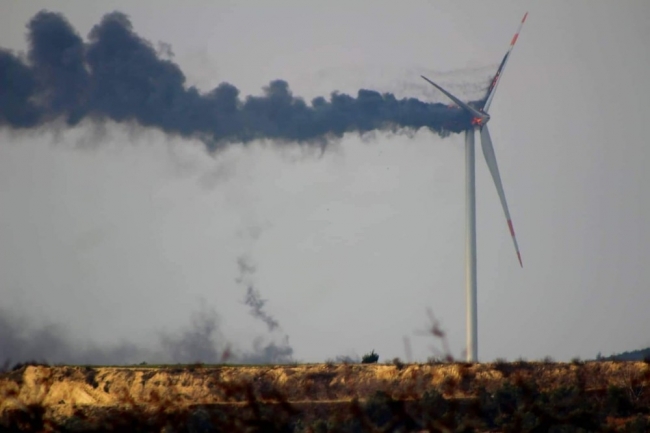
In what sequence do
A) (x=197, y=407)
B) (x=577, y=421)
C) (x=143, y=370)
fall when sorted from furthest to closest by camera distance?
1. (x=143, y=370)
2. (x=197, y=407)
3. (x=577, y=421)

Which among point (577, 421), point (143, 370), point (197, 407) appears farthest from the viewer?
point (143, 370)

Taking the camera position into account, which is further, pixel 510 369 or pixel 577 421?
pixel 510 369

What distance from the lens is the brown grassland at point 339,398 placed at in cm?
9850

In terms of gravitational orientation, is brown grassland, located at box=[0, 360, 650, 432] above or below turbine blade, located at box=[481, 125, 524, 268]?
below

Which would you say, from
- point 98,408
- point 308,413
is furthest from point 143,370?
point 308,413

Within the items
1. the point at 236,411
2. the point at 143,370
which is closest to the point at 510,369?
the point at 236,411

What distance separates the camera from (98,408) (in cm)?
10444

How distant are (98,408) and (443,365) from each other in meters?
23.8

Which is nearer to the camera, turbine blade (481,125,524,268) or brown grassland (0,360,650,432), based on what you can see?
brown grassland (0,360,650,432)

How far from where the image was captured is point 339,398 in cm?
10475

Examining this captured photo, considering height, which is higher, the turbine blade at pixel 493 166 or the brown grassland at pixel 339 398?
the turbine blade at pixel 493 166

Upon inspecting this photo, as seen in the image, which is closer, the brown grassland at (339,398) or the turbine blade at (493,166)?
the brown grassland at (339,398)

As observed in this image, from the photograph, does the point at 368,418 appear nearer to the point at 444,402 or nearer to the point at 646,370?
the point at 444,402

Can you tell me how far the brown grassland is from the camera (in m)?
98.5
